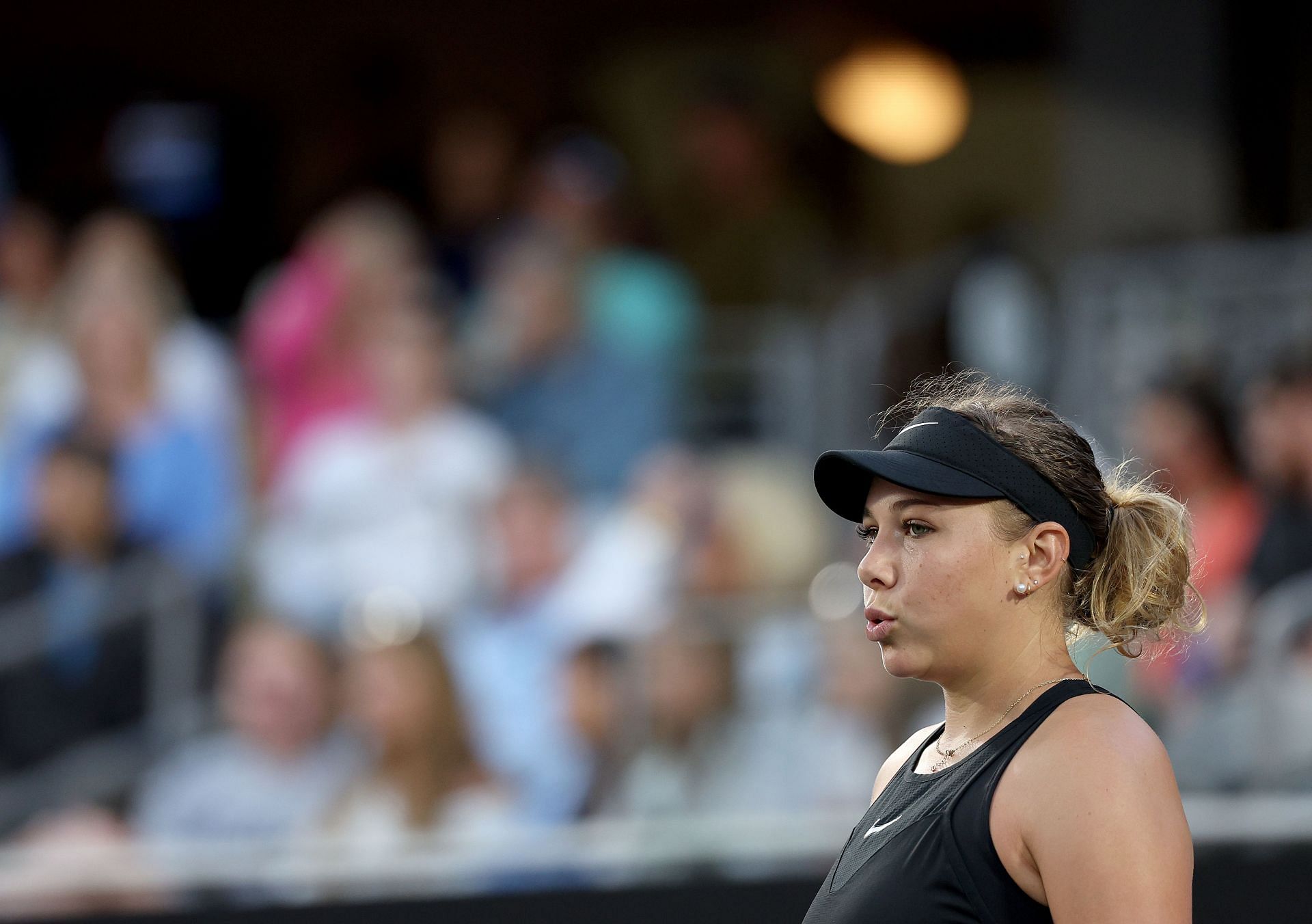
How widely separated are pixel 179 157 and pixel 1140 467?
4.27 m

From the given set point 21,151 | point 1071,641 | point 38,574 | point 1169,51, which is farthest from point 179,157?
point 1071,641

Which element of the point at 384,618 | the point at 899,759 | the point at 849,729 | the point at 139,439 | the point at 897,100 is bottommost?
the point at 849,729

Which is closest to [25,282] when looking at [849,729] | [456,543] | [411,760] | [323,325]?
[323,325]

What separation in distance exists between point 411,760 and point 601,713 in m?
0.48

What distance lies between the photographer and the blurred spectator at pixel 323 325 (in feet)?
16.2

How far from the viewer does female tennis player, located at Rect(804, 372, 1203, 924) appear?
142 centimetres

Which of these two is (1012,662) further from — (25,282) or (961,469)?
(25,282)

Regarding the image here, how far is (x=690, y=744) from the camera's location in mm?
4105

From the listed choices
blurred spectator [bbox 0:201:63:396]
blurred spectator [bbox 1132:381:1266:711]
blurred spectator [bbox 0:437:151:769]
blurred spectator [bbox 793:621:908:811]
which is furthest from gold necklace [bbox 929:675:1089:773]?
blurred spectator [bbox 0:201:63:396]

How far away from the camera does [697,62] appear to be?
7277 millimetres

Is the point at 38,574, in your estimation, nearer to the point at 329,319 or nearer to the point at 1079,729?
the point at 329,319

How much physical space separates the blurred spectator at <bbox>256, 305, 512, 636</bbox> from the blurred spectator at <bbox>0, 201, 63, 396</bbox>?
0.97m

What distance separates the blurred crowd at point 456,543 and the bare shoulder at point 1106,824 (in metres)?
2.22

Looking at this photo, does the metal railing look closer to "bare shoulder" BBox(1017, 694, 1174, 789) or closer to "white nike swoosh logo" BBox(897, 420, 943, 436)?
"white nike swoosh logo" BBox(897, 420, 943, 436)
